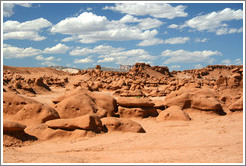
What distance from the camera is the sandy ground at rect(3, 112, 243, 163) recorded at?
5945 mm

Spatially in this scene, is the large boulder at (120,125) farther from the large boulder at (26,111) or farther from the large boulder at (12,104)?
the large boulder at (12,104)

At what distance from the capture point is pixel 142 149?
7227mm

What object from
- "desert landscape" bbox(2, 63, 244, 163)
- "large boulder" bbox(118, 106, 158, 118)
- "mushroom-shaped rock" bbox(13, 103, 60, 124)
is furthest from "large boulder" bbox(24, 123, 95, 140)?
"large boulder" bbox(118, 106, 158, 118)

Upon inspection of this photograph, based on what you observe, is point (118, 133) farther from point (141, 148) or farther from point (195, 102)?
point (195, 102)

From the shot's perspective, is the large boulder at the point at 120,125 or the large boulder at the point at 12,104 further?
the large boulder at the point at 12,104

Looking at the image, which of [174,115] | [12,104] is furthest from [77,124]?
[174,115]

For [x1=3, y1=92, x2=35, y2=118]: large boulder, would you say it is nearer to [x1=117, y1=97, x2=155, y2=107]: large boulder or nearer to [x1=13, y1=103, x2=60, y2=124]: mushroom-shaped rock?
[x1=13, y1=103, x2=60, y2=124]: mushroom-shaped rock

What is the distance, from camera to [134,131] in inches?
372

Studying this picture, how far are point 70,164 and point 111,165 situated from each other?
801 mm

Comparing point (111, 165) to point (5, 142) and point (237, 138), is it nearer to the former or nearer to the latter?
point (5, 142)

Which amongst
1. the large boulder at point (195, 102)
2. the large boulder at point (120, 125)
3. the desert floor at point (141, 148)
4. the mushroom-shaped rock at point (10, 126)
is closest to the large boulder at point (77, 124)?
the desert floor at point (141, 148)

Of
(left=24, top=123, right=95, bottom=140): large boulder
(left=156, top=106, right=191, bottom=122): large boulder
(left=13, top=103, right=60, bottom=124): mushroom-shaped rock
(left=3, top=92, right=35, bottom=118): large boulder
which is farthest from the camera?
(left=156, top=106, right=191, bottom=122): large boulder

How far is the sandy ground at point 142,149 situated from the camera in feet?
19.5

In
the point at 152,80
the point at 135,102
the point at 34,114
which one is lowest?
the point at 34,114
